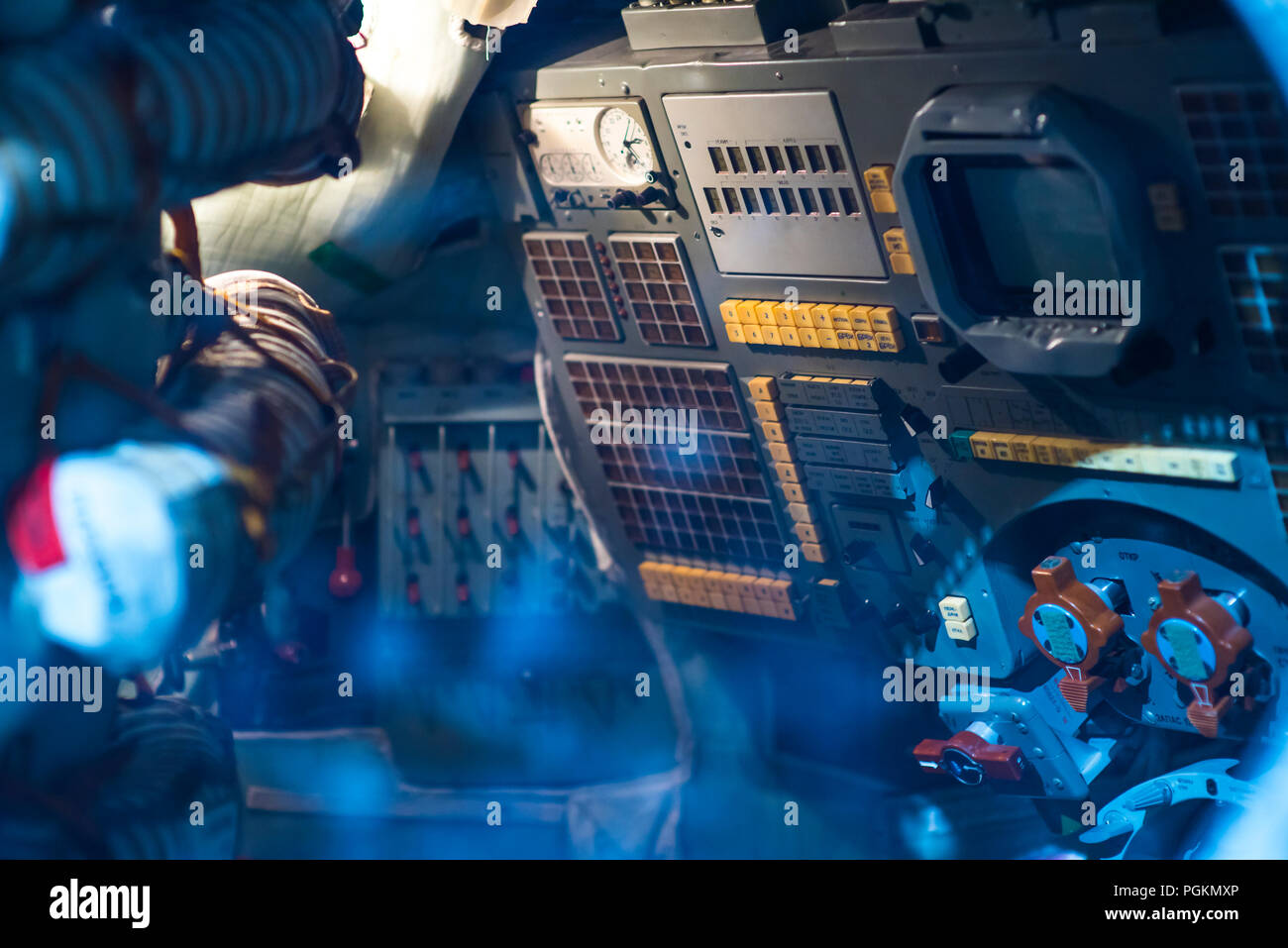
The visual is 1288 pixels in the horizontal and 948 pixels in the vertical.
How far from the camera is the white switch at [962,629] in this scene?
12.8ft

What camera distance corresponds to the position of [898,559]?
13.1ft

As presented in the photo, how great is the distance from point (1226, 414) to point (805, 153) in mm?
1166

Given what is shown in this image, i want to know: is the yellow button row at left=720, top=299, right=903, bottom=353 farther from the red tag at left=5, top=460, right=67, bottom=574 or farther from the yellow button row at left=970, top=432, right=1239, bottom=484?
the red tag at left=5, top=460, right=67, bottom=574

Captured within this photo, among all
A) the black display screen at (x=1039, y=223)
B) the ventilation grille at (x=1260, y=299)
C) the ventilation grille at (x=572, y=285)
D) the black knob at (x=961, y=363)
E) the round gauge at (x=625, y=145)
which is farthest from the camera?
the ventilation grille at (x=572, y=285)

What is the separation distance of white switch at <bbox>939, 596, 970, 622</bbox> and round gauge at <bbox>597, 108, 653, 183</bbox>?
1417 mm

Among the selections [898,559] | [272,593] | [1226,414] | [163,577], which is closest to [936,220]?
[1226,414]

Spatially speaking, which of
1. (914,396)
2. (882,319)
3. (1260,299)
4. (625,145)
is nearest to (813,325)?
(882,319)

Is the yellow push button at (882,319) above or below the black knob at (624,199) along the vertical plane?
below

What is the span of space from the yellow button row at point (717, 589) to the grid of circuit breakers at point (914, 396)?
10mm

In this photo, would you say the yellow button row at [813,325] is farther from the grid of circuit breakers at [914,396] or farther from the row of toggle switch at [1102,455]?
the row of toggle switch at [1102,455]

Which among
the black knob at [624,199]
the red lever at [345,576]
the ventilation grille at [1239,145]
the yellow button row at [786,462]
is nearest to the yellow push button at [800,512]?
the yellow button row at [786,462]

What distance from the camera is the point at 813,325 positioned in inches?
148

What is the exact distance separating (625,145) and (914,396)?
3.43 feet

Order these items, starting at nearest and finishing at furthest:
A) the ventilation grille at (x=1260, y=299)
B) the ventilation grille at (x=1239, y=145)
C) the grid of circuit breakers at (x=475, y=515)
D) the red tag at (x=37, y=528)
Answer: the red tag at (x=37, y=528)
the ventilation grille at (x=1239, y=145)
the ventilation grille at (x=1260, y=299)
the grid of circuit breakers at (x=475, y=515)
